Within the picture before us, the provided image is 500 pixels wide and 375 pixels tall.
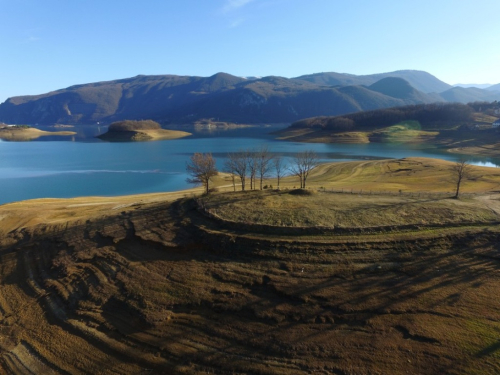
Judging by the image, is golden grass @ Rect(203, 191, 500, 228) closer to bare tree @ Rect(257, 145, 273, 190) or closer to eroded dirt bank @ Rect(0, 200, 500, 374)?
eroded dirt bank @ Rect(0, 200, 500, 374)

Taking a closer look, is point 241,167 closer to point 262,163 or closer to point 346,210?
point 262,163

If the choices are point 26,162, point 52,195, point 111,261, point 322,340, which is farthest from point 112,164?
point 322,340

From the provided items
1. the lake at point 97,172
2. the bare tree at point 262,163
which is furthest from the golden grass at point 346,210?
the lake at point 97,172

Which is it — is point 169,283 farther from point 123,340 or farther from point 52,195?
point 52,195

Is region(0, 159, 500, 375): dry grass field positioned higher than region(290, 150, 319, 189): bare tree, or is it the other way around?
region(290, 150, 319, 189): bare tree

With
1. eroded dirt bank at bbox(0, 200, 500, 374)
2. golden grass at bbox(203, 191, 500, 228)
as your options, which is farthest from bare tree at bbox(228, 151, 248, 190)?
eroded dirt bank at bbox(0, 200, 500, 374)

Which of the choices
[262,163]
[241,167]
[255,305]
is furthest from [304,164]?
[255,305]

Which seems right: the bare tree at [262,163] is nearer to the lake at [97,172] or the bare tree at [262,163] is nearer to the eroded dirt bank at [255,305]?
the lake at [97,172]
